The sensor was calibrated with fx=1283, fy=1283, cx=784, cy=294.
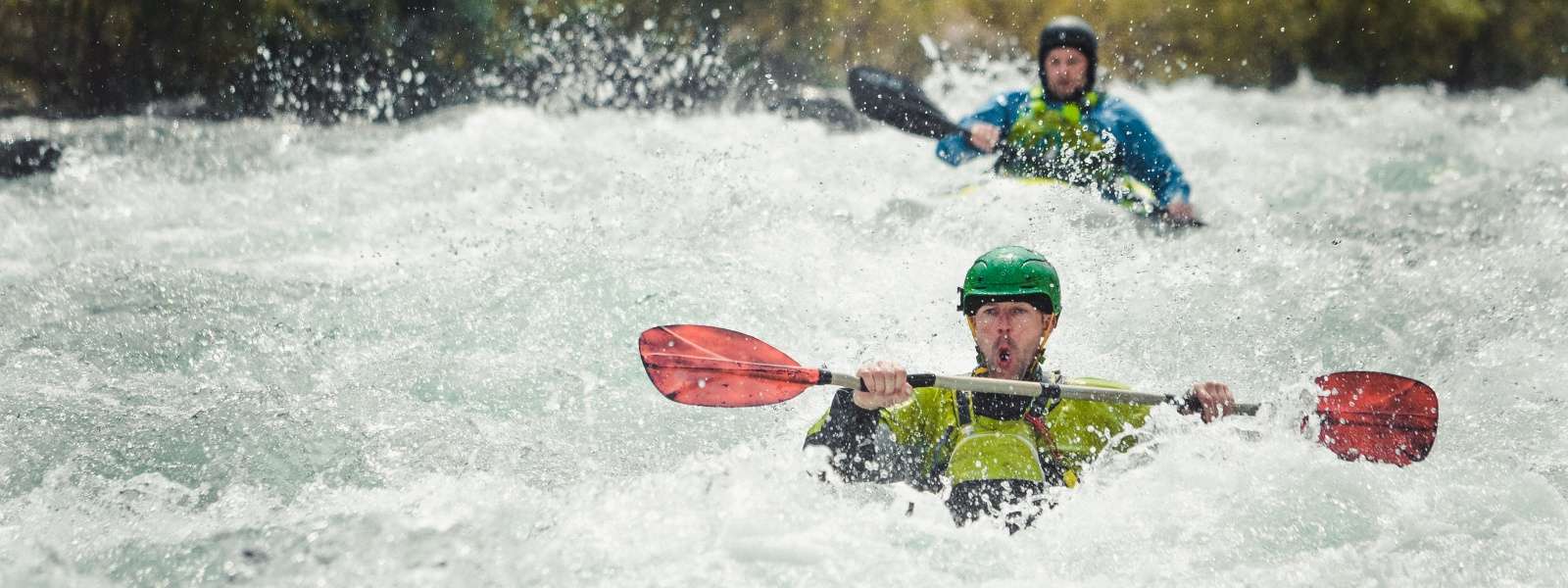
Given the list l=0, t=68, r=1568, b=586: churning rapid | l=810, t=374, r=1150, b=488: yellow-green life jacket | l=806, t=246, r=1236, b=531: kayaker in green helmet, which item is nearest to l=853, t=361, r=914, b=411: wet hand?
l=806, t=246, r=1236, b=531: kayaker in green helmet

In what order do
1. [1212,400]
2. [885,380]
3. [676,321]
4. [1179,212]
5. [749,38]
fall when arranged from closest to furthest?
[885,380], [1212,400], [676,321], [1179,212], [749,38]

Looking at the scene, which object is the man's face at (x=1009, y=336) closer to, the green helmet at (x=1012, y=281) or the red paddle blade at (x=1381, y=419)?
the green helmet at (x=1012, y=281)

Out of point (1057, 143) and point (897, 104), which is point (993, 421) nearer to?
point (1057, 143)

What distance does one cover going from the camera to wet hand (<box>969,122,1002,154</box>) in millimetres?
6414

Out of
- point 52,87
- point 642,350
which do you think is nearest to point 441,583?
point 642,350

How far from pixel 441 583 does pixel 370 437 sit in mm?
1096

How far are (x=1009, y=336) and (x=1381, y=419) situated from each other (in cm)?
109

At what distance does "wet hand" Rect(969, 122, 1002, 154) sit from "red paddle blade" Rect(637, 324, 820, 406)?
3.09 metres

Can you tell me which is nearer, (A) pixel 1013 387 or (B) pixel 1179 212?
(A) pixel 1013 387

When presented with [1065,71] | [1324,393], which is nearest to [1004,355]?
[1324,393]

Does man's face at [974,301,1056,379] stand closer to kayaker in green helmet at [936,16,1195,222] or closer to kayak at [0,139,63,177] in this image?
kayaker in green helmet at [936,16,1195,222]

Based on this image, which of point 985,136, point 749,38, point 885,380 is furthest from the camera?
point 749,38

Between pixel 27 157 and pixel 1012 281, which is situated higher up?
pixel 1012 281

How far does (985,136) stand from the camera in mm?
6430
